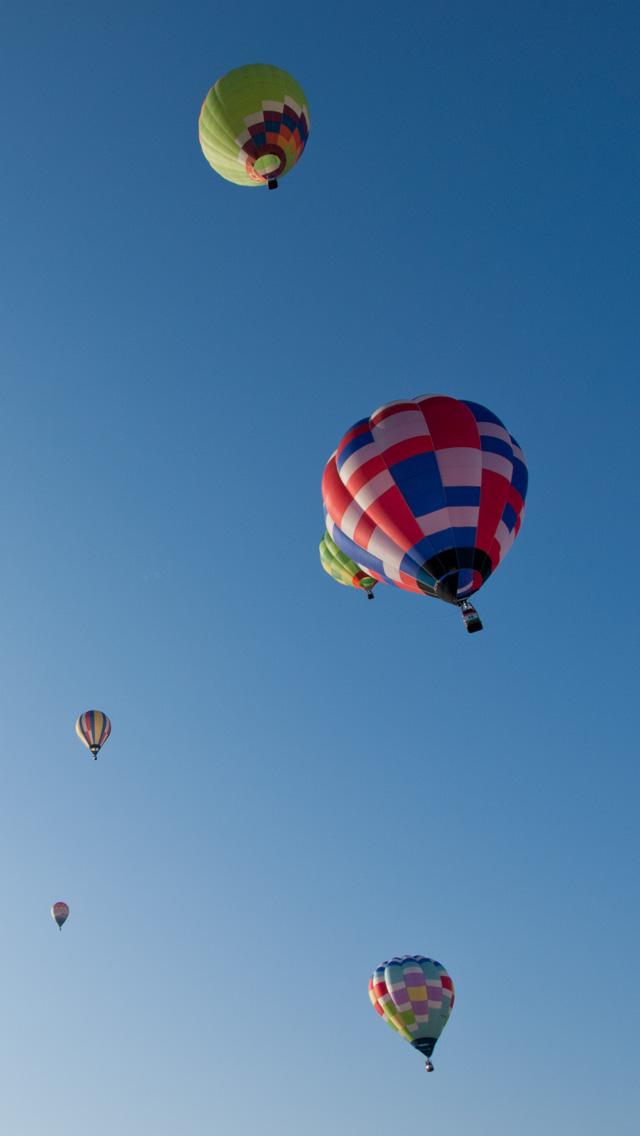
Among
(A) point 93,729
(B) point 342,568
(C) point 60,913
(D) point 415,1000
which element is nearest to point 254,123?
(B) point 342,568

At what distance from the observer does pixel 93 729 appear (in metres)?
31.9

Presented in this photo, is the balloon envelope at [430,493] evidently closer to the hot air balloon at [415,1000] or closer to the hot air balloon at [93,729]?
the hot air balloon at [415,1000]

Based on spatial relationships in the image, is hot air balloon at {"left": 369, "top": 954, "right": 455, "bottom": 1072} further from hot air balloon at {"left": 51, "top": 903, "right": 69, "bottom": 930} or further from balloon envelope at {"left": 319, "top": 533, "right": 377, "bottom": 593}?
hot air balloon at {"left": 51, "top": 903, "right": 69, "bottom": 930}

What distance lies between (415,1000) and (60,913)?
1818cm

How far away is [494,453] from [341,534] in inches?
120

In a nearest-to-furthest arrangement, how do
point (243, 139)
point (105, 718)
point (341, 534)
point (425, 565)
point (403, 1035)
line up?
1. point (425, 565)
2. point (341, 534)
3. point (243, 139)
4. point (403, 1035)
5. point (105, 718)

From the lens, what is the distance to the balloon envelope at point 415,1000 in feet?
80.8

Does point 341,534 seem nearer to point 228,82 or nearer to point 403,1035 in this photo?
point 228,82

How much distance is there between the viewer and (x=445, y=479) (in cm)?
1438

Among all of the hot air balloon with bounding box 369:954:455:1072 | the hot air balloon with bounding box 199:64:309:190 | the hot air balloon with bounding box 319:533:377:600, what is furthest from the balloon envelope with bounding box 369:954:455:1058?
the hot air balloon with bounding box 199:64:309:190

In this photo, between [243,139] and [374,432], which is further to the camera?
[243,139]

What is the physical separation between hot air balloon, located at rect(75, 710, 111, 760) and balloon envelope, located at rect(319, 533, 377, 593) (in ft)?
41.1

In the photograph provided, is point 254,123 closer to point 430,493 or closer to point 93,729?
point 430,493

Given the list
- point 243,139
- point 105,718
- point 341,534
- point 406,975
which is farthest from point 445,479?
point 105,718
